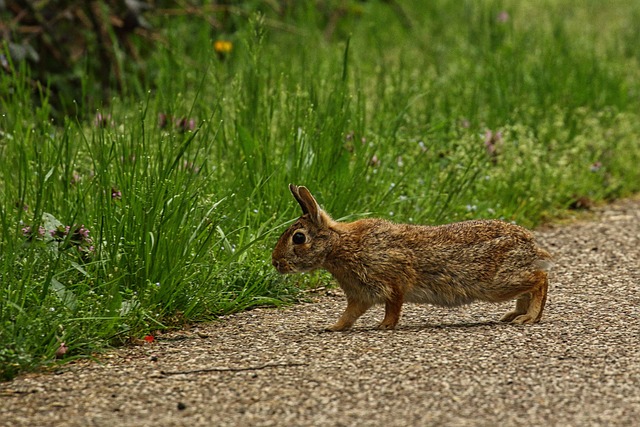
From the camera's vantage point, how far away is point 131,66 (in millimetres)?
9125

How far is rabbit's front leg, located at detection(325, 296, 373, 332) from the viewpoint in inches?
201

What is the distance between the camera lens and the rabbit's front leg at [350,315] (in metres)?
5.10

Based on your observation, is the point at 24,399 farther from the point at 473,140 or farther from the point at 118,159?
the point at 473,140

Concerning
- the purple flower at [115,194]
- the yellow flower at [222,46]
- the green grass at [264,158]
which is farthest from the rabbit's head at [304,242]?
the yellow flower at [222,46]

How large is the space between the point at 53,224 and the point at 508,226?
82.2 inches

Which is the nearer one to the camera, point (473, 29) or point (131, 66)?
point (131, 66)

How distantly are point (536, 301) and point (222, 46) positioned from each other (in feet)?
15.3

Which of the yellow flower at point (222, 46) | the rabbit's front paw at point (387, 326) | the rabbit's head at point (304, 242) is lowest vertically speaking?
the rabbit's front paw at point (387, 326)

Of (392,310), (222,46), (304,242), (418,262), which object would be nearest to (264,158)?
(304,242)

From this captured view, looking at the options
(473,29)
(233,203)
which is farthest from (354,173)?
(473,29)

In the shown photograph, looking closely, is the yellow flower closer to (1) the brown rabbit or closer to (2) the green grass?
(2) the green grass

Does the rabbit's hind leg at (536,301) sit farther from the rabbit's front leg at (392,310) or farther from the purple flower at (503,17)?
the purple flower at (503,17)

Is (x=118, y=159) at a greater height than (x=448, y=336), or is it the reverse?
(x=118, y=159)

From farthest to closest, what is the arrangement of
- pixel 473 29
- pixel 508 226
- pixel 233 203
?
pixel 473 29
pixel 233 203
pixel 508 226
